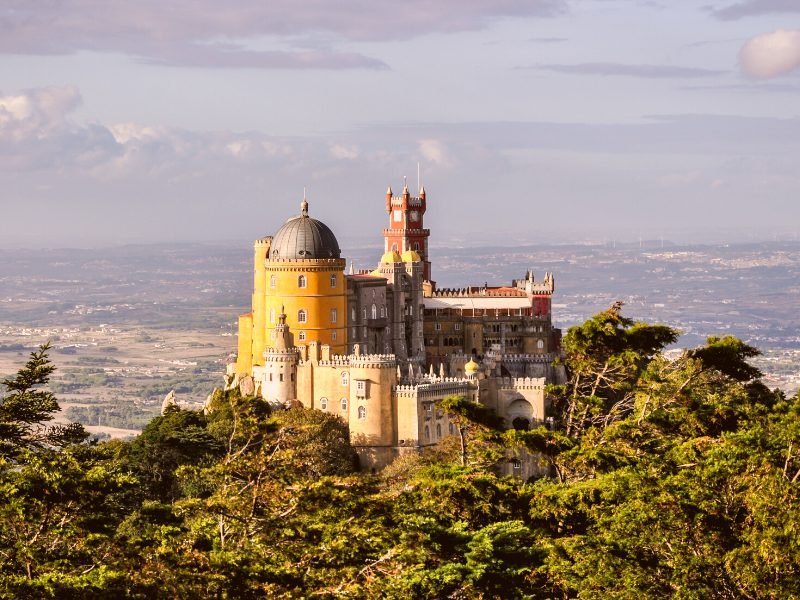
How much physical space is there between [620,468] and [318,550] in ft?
48.5

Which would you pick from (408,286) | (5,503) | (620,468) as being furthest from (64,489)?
(408,286)

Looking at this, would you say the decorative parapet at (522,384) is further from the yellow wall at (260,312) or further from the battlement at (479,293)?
the battlement at (479,293)

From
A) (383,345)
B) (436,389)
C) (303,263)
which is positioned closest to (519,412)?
(436,389)

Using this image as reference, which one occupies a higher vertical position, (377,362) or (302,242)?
(302,242)

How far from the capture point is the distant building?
91.7m

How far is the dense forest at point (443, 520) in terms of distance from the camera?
43.8 meters

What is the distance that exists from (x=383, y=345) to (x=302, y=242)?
9.80 meters

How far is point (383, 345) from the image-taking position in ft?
348

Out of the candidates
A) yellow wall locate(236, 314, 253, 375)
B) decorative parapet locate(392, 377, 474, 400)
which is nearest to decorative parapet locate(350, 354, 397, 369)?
decorative parapet locate(392, 377, 474, 400)

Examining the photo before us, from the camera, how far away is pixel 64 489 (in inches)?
1758

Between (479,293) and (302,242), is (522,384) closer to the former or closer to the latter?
(302,242)

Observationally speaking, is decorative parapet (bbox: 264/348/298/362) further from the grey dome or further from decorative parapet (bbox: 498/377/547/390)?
decorative parapet (bbox: 498/377/547/390)

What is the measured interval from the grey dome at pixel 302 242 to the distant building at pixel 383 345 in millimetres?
61

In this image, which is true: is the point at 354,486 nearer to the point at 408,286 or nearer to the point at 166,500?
the point at 166,500
